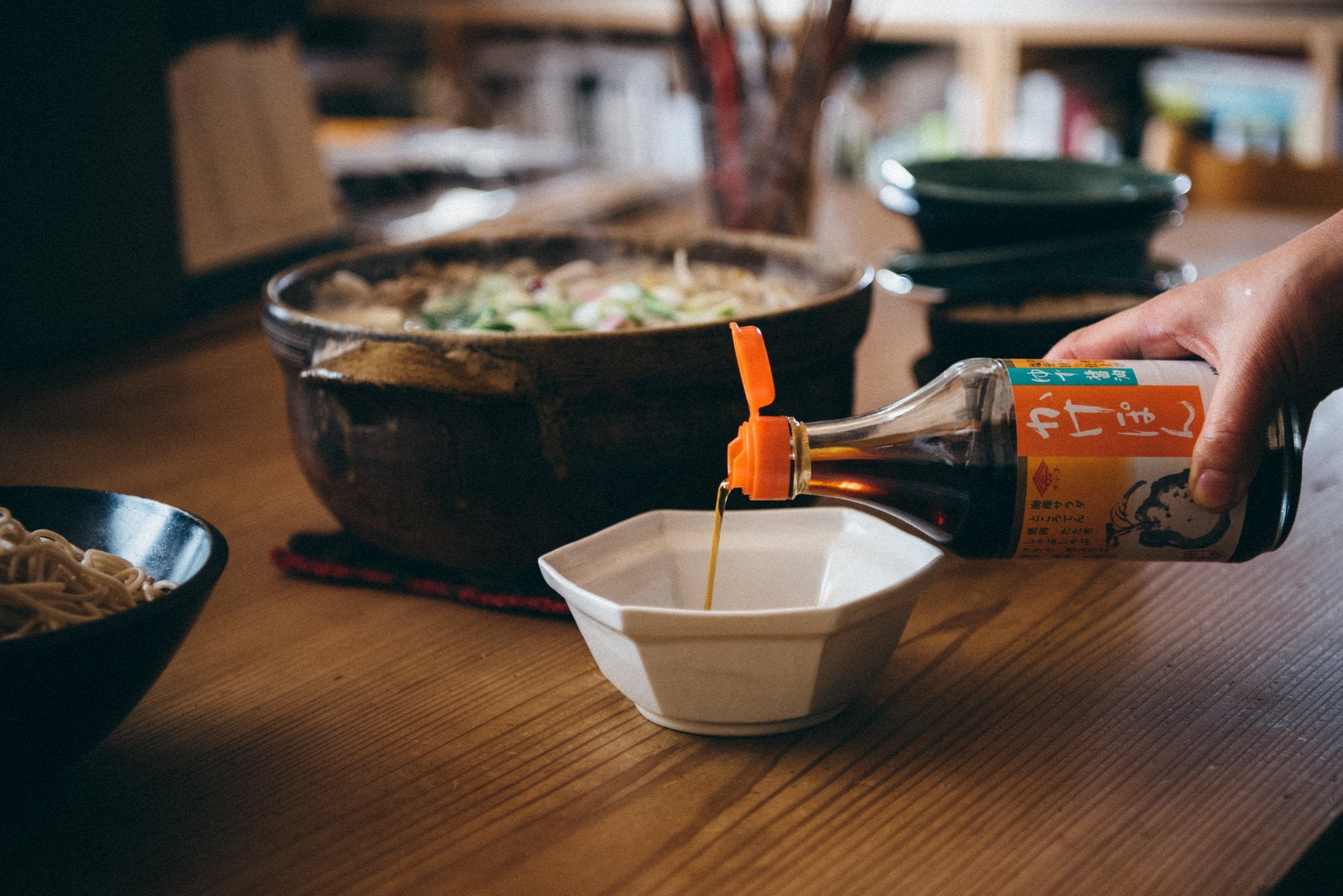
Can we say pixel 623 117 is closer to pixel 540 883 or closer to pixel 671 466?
pixel 671 466

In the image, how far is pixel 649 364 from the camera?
78 cm

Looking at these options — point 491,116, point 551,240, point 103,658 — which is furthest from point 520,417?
point 491,116

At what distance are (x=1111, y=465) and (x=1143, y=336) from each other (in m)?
0.19

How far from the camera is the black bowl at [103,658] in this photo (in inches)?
21.2

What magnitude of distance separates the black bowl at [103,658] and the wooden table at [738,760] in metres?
0.07

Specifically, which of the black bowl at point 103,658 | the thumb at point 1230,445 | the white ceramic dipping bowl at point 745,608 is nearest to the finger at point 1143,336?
the thumb at point 1230,445

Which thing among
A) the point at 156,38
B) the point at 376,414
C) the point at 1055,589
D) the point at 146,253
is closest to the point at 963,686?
the point at 1055,589

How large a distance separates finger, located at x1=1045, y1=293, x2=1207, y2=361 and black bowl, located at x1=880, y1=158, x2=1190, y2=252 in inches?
15.4

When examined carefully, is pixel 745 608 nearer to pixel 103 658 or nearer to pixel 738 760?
pixel 738 760

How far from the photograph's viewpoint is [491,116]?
4.21 metres

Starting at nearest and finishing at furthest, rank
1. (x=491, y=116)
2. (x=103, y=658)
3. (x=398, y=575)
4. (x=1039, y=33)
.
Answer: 1. (x=103, y=658)
2. (x=398, y=575)
3. (x=1039, y=33)
4. (x=491, y=116)

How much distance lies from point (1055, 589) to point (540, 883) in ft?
1.65

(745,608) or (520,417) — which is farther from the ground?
(520,417)

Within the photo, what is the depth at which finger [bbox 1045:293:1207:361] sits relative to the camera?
77 centimetres
